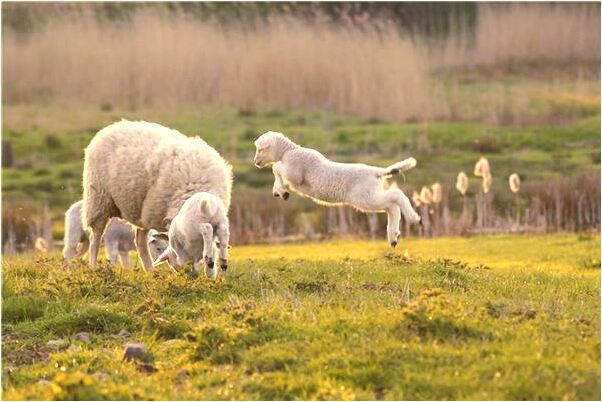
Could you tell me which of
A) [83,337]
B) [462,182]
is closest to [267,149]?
[83,337]

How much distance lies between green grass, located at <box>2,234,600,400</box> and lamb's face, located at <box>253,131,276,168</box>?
120 centimetres

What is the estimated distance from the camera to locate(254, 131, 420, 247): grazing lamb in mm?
12352

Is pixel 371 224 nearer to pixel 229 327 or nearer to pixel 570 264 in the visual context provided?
pixel 570 264

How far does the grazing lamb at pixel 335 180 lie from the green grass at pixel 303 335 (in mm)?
784

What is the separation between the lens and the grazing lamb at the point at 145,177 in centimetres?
1355

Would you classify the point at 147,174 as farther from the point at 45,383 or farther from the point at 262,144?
the point at 45,383

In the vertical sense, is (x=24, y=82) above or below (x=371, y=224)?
above

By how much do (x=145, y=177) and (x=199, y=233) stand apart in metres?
2.24

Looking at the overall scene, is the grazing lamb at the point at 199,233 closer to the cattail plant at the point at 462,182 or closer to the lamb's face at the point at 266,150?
the lamb's face at the point at 266,150

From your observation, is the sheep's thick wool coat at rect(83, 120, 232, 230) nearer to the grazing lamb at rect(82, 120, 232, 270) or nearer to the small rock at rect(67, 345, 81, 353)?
the grazing lamb at rect(82, 120, 232, 270)

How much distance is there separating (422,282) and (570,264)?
24.0 ft

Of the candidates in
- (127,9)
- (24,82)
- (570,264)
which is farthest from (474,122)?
(570,264)

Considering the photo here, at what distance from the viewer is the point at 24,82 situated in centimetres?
4369

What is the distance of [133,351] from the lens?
9539mm
